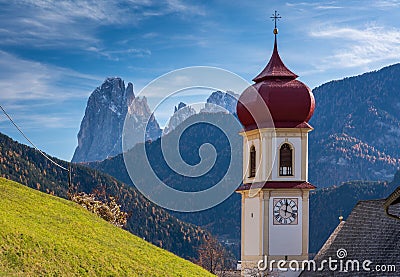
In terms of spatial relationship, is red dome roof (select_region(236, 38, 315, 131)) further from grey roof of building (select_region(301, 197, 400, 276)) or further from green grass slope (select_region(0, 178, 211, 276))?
green grass slope (select_region(0, 178, 211, 276))

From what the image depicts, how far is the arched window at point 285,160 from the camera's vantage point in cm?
4488

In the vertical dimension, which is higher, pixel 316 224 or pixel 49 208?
pixel 316 224

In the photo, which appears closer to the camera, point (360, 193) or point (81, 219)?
point (81, 219)

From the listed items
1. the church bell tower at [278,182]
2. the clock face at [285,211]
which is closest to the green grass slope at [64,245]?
the church bell tower at [278,182]

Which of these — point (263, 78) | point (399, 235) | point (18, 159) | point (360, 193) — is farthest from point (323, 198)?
point (399, 235)

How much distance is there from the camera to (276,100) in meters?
46.1

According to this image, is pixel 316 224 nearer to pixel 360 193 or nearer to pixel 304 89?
pixel 360 193

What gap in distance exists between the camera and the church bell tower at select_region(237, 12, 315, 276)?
44562 millimetres

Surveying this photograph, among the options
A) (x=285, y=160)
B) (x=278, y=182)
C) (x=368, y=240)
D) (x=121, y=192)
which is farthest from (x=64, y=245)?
(x=121, y=192)

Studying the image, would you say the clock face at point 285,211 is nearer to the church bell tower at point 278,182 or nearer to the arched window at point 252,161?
the church bell tower at point 278,182

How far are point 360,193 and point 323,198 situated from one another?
12800mm

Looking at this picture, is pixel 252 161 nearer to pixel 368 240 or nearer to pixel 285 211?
pixel 285 211

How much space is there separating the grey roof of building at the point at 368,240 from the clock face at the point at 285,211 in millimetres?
3535

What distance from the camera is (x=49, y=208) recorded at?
2591 cm
